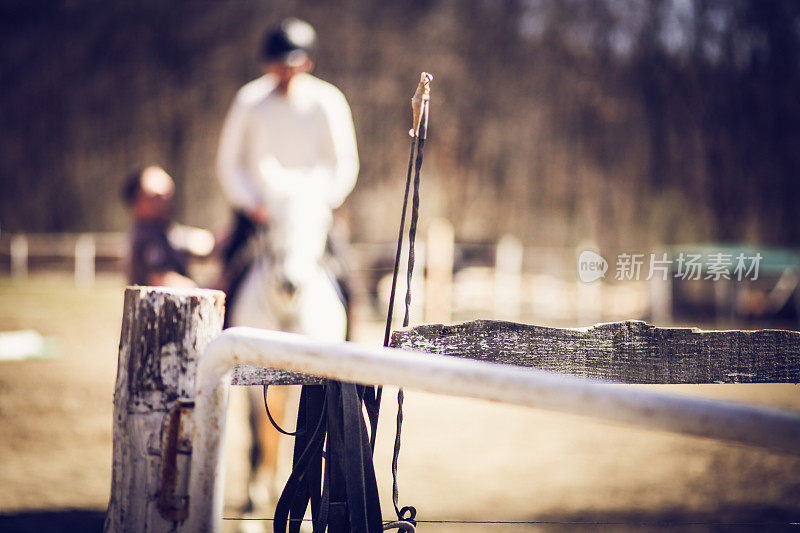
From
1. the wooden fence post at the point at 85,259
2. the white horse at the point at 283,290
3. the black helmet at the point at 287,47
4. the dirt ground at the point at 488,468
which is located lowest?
the dirt ground at the point at 488,468

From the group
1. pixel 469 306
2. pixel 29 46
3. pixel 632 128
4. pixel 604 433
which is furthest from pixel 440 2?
pixel 604 433

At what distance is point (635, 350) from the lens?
4.31 feet

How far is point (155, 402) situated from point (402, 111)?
22877mm

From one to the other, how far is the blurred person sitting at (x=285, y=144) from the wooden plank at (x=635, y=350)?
6.97ft

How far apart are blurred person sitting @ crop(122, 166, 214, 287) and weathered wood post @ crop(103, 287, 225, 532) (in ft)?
9.13

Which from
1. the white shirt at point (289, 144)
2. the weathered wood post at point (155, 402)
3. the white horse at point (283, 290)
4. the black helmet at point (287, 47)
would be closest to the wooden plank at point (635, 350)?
the weathered wood post at point (155, 402)

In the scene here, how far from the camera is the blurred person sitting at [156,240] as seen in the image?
3916mm

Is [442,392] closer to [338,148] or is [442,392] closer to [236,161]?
[338,148]

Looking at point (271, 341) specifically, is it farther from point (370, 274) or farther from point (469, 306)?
point (370, 274)

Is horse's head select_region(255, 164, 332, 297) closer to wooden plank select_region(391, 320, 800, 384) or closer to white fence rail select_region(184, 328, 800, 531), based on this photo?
wooden plank select_region(391, 320, 800, 384)

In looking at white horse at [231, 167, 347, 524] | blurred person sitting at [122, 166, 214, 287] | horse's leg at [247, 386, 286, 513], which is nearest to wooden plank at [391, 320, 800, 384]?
white horse at [231, 167, 347, 524]

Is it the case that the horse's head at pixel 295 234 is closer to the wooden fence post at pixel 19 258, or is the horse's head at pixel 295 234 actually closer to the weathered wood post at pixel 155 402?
the weathered wood post at pixel 155 402

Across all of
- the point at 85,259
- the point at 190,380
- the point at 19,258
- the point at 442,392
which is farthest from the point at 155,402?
the point at 19,258

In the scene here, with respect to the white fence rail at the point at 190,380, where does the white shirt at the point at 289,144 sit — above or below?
above
